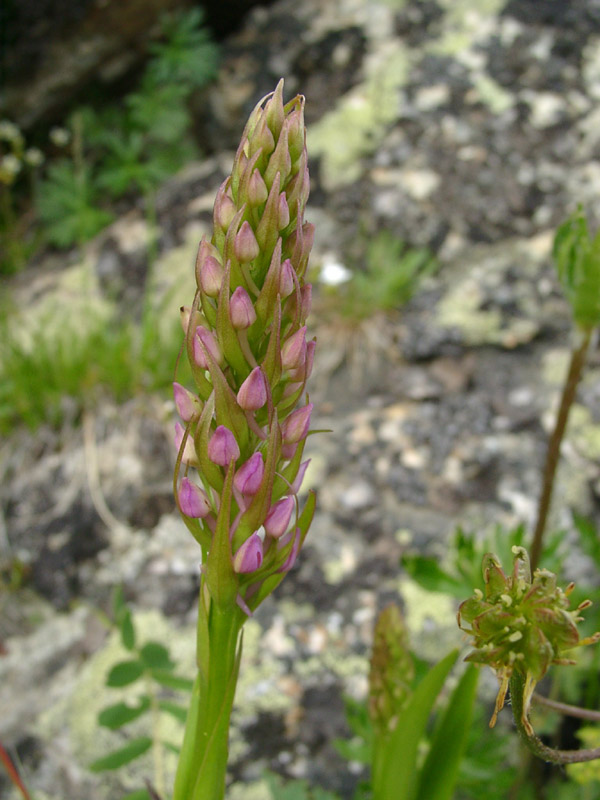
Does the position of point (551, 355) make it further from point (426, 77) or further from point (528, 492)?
point (426, 77)

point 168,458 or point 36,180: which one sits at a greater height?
point 36,180

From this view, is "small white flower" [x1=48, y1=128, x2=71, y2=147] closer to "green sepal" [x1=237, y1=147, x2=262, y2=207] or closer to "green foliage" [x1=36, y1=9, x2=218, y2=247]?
"green foliage" [x1=36, y1=9, x2=218, y2=247]

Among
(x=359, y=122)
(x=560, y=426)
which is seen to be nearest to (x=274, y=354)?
(x=560, y=426)

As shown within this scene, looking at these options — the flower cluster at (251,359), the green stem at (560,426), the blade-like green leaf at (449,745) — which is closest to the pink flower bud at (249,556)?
the flower cluster at (251,359)

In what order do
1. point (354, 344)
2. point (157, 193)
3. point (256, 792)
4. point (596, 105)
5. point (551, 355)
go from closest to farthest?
1. point (256, 792)
2. point (551, 355)
3. point (354, 344)
4. point (596, 105)
5. point (157, 193)

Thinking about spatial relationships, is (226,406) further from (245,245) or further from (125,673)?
(125,673)

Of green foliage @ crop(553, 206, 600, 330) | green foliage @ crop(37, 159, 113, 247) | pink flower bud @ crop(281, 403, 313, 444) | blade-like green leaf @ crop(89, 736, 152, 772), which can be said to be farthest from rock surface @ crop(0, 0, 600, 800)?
pink flower bud @ crop(281, 403, 313, 444)

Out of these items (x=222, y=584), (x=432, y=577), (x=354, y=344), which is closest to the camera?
(x=222, y=584)

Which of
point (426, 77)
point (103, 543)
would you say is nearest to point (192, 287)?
point (103, 543)
